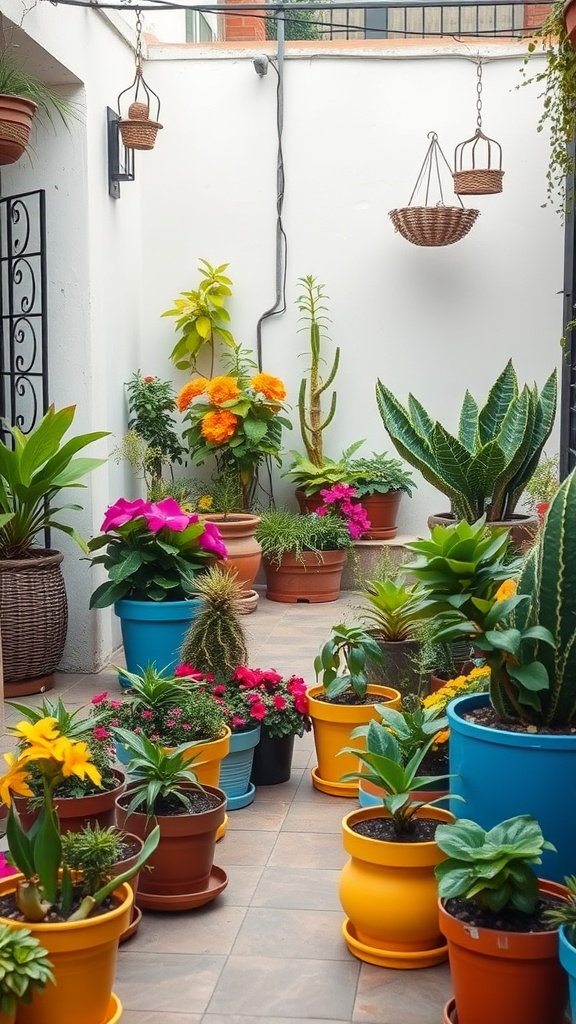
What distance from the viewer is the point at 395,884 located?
95.4 inches

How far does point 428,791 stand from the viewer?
2838 mm

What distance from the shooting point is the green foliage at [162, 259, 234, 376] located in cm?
654

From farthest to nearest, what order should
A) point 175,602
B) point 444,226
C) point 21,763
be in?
1. point 444,226
2. point 175,602
3. point 21,763

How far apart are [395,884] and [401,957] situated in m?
0.16

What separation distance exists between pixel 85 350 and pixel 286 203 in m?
2.20

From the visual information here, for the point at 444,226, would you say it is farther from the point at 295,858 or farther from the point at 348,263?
the point at 295,858

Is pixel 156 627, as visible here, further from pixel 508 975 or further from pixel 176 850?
pixel 508 975

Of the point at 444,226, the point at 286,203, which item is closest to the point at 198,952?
the point at 444,226

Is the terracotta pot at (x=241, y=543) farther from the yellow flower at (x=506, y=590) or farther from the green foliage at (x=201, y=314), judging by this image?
the yellow flower at (x=506, y=590)

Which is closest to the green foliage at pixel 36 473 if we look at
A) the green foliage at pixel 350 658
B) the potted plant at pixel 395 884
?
the green foliage at pixel 350 658

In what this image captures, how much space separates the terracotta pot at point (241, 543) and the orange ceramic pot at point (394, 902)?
139 inches

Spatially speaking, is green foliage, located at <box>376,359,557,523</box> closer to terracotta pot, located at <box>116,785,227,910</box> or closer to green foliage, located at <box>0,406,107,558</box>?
green foliage, located at <box>0,406,107,558</box>

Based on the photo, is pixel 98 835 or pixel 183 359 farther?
pixel 183 359

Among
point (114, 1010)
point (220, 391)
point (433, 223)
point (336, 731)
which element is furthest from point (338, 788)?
point (433, 223)
